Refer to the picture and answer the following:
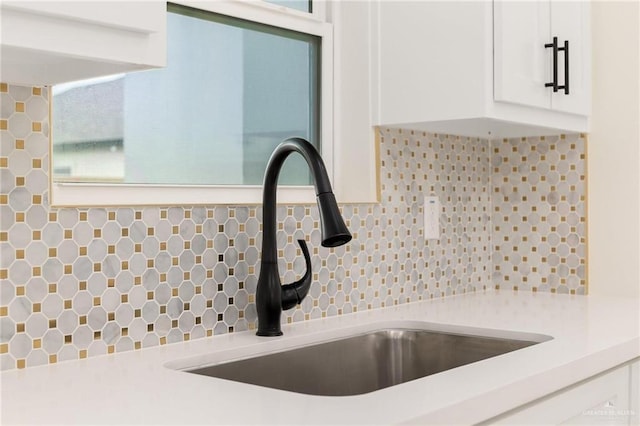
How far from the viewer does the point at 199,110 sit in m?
1.95

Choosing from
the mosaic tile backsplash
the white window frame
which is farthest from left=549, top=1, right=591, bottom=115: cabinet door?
the white window frame

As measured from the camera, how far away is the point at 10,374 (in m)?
1.37

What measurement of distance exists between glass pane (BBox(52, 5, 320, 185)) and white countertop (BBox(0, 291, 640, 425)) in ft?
1.39

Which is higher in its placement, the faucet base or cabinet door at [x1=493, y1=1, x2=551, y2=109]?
cabinet door at [x1=493, y1=1, x2=551, y2=109]

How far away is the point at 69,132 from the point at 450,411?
982 millimetres

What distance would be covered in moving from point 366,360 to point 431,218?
2.11 ft

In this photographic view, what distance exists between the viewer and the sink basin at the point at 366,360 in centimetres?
166

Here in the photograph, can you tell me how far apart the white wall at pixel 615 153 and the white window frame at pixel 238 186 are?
83cm

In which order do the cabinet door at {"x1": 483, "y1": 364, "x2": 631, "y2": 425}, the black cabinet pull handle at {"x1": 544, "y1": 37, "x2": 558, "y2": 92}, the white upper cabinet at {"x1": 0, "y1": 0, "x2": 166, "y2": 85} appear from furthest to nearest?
the black cabinet pull handle at {"x1": 544, "y1": 37, "x2": 558, "y2": 92} → the cabinet door at {"x1": 483, "y1": 364, "x2": 631, "y2": 425} → the white upper cabinet at {"x1": 0, "y1": 0, "x2": 166, "y2": 85}

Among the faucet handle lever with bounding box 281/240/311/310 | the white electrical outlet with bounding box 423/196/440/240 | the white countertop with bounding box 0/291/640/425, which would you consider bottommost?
the white countertop with bounding box 0/291/640/425

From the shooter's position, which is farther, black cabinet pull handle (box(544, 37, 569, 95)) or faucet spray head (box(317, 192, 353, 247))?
black cabinet pull handle (box(544, 37, 569, 95))

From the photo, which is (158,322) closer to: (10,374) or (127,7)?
(10,374)

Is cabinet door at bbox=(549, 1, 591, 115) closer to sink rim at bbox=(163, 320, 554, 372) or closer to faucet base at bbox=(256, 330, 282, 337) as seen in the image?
sink rim at bbox=(163, 320, 554, 372)

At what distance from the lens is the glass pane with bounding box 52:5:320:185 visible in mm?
1703
